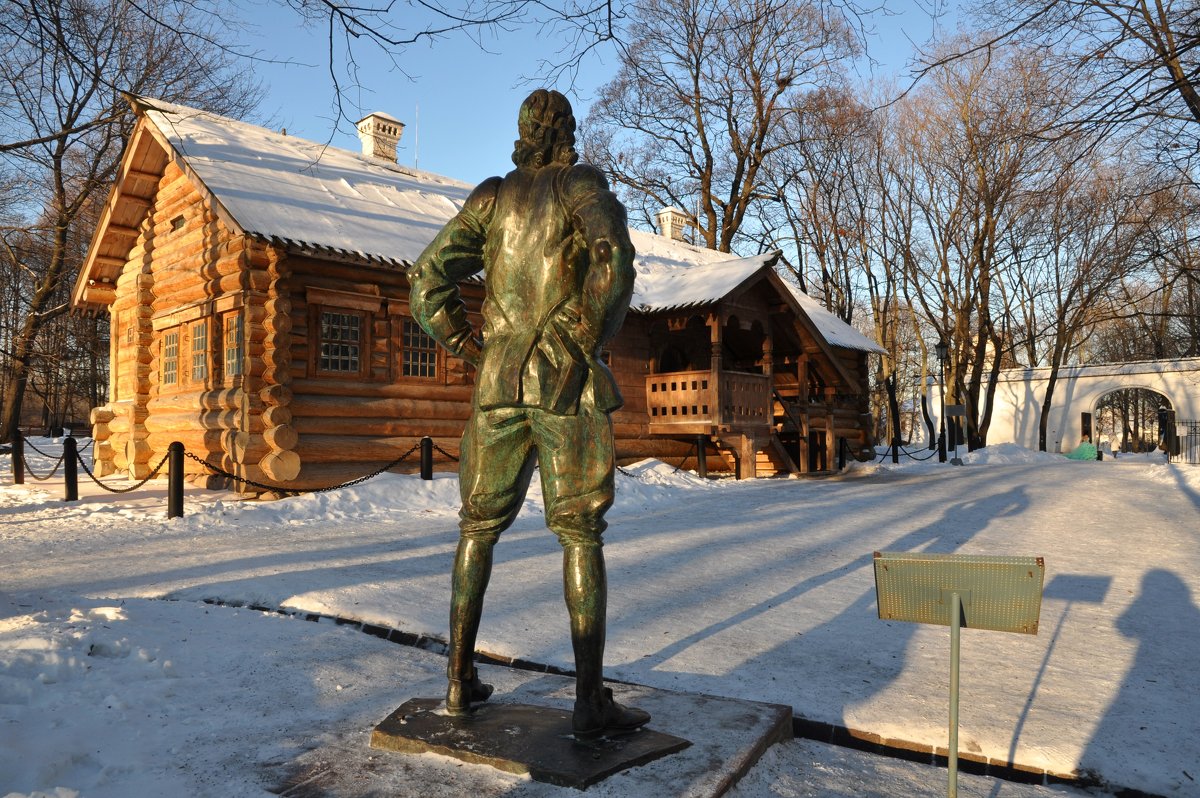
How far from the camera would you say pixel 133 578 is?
6.68 m

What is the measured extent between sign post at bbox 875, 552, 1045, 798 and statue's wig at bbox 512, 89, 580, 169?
208 centimetres

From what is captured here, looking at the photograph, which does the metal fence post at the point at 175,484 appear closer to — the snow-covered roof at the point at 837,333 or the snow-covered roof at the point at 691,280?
the snow-covered roof at the point at 691,280

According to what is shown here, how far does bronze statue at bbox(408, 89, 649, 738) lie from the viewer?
3.17 metres

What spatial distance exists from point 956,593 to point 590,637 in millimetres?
1342

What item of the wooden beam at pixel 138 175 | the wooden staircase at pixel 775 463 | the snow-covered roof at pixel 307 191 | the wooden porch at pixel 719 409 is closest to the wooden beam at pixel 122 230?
the wooden beam at pixel 138 175

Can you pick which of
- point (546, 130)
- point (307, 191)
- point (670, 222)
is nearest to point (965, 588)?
point (546, 130)

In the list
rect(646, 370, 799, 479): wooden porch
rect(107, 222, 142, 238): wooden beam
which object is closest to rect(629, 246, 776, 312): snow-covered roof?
rect(646, 370, 799, 479): wooden porch

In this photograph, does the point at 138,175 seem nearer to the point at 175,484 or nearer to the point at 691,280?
the point at 175,484

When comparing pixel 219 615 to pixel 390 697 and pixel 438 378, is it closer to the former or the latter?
pixel 390 697

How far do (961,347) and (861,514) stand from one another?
73.3 feet

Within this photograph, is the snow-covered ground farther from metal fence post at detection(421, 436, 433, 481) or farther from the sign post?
metal fence post at detection(421, 436, 433, 481)

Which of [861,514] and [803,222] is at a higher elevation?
[803,222]

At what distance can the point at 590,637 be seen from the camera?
3.15 metres

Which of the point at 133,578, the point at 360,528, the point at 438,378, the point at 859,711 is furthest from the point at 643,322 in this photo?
the point at 859,711
